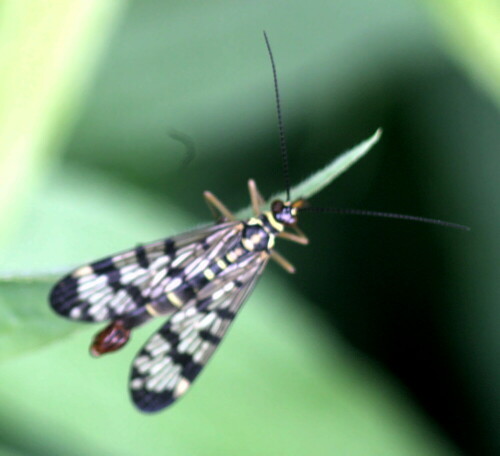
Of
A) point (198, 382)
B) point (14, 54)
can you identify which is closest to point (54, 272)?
point (14, 54)

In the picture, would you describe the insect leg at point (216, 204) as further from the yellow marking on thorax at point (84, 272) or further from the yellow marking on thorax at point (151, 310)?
the yellow marking on thorax at point (84, 272)

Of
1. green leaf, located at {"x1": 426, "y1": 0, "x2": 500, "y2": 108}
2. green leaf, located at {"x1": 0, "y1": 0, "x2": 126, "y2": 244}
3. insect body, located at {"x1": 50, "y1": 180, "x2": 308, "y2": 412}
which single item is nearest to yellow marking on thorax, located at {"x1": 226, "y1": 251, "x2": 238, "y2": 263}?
insect body, located at {"x1": 50, "y1": 180, "x2": 308, "y2": 412}

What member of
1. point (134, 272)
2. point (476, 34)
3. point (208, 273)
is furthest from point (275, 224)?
point (476, 34)

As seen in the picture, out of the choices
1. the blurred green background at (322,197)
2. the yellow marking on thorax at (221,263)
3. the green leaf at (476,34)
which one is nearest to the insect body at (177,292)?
the yellow marking on thorax at (221,263)

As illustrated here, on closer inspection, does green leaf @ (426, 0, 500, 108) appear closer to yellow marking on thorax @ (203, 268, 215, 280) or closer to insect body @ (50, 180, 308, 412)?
insect body @ (50, 180, 308, 412)

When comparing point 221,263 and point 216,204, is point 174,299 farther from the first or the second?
point 216,204

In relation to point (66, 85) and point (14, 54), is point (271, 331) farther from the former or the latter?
point (14, 54)
